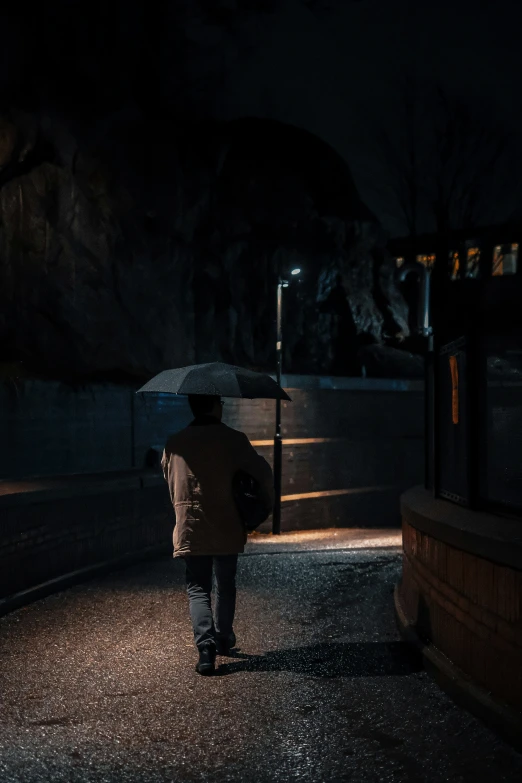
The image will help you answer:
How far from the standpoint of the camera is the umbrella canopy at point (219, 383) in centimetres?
653

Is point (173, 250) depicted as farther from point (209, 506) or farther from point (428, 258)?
point (428, 258)

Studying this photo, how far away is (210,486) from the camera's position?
249 inches

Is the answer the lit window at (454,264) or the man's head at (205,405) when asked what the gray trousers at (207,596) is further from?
Result: the lit window at (454,264)

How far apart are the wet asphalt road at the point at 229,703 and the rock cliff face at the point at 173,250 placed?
9171 mm

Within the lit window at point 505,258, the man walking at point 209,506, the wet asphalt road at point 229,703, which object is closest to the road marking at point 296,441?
the wet asphalt road at point 229,703

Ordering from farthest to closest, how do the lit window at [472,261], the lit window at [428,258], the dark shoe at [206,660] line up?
the lit window at [428,258] < the lit window at [472,261] < the dark shoe at [206,660]

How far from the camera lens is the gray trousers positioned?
20.3 ft

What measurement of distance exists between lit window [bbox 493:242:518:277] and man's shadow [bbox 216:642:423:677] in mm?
38209

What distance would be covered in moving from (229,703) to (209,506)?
1.37m

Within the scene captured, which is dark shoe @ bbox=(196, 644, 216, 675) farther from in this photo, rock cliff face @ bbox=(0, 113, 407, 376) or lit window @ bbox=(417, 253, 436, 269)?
lit window @ bbox=(417, 253, 436, 269)

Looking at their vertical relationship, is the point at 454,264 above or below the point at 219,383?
above

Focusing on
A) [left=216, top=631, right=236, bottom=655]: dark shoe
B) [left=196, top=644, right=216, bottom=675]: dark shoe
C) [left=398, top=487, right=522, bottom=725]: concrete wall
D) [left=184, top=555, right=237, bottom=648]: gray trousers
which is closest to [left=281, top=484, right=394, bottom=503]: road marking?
[left=398, top=487, right=522, bottom=725]: concrete wall

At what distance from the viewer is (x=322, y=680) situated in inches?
241

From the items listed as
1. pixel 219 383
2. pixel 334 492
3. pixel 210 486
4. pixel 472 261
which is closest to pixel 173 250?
pixel 334 492
